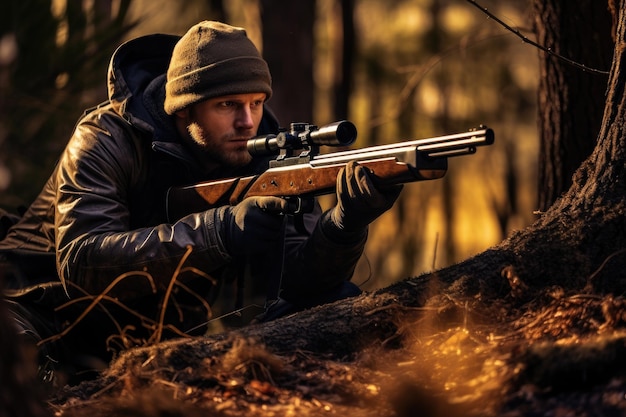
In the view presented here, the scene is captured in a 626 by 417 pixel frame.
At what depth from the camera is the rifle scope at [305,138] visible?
425 cm

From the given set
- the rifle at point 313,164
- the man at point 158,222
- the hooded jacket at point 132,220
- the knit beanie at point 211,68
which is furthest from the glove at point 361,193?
the knit beanie at point 211,68

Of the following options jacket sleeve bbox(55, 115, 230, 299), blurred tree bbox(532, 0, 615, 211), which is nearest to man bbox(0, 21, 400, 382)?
jacket sleeve bbox(55, 115, 230, 299)

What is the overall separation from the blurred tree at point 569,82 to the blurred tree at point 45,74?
3.55 meters

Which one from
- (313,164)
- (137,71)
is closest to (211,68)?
(137,71)

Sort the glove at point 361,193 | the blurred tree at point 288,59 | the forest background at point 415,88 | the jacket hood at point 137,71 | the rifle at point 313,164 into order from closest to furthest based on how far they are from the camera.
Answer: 1. the rifle at point 313,164
2. the glove at point 361,193
3. the jacket hood at point 137,71
4. the blurred tree at point 288,59
5. the forest background at point 415,88

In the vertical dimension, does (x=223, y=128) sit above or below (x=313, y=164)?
above

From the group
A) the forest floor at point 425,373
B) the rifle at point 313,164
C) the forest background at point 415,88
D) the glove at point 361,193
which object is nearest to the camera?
the forest floor at point 425,373

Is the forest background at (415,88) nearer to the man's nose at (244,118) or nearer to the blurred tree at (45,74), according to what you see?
the blurred tree at (45,74)

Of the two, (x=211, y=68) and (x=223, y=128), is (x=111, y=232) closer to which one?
(x=223, y=128)

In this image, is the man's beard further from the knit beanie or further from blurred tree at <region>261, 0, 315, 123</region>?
blurred tree at <region>261, 0, 315, 123</region>

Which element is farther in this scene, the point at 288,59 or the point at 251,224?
the point at 288,59

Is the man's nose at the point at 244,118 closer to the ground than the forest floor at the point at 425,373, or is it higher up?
higher up

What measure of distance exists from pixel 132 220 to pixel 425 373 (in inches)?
97.0

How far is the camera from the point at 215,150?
5.17 meters
